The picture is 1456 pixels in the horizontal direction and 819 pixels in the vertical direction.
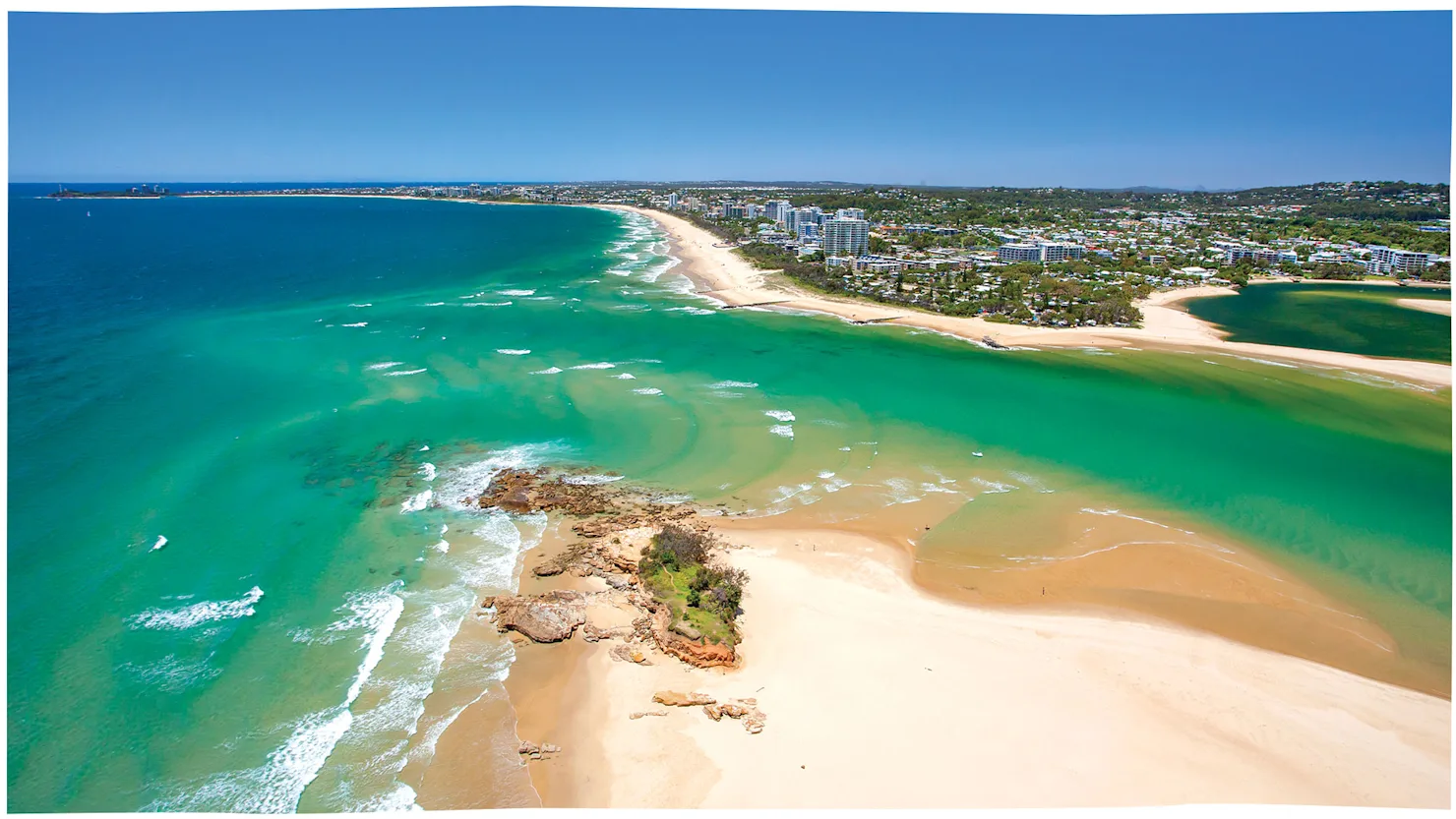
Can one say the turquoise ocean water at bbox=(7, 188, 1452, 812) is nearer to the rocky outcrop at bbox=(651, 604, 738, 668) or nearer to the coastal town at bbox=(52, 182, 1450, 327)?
the rocky outcrop at bbox=(651, 604, 738, 668)

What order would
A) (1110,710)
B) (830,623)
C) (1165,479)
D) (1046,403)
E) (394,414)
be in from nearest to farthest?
(1110,710) < (830,623) < (1165,479) < (394,414) < (1046,403)

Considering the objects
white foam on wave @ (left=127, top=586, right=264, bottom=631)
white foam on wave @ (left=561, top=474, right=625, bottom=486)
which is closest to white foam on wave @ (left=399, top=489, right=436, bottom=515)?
white foam on wave @ (left=561, top=474, right=625, bottom=486)

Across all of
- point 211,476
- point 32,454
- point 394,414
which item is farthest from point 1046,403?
point 32,454

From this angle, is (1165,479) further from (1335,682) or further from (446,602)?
(446,602)

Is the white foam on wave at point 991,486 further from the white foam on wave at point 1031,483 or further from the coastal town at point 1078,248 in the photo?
the coastal town at point 1078,248

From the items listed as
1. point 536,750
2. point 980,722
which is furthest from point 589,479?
point 980,722

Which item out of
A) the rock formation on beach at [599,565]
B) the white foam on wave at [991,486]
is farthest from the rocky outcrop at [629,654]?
the white foam on wave at [991,486]

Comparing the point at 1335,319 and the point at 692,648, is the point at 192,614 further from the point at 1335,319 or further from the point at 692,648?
the point at 1335,319
